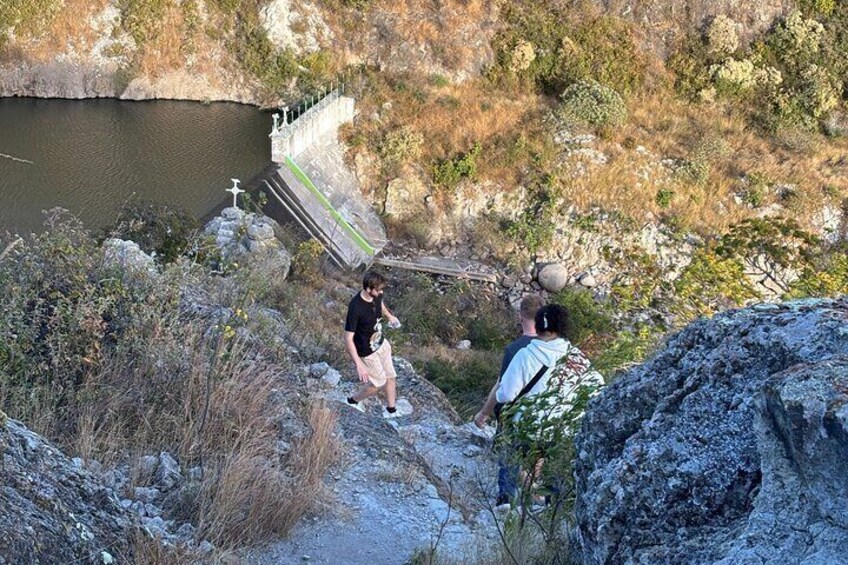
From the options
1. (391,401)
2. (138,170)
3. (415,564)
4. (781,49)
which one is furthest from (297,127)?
(415,564)

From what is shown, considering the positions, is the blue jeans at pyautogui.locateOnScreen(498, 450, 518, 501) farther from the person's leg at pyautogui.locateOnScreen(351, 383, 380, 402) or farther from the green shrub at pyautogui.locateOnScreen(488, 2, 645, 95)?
the green shrub at pyautogui.locateOnScreen(488, 2, 645, 95)

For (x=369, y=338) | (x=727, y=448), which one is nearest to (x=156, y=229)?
(x=369, y=338)

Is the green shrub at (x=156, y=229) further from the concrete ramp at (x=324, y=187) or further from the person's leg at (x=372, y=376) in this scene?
the concrete ramp at (x=324, y=187)

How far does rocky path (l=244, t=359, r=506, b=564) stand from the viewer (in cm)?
361

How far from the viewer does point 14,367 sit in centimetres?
392

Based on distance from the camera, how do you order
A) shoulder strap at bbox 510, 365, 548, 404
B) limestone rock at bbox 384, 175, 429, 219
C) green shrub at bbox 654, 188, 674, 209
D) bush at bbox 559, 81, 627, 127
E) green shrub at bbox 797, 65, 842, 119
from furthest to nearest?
green shrub at bbox 797, 65, 842, 119, bush at bbox 559, 81, 627, 127, limestone rock at bbox 384, 175, 429, 219, green shrub at bbox 654, 188, 674, 209, shoulder strap at bbox 510, 365, 548, 404

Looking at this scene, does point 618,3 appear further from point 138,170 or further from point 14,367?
point 14,367

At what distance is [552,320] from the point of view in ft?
14.4

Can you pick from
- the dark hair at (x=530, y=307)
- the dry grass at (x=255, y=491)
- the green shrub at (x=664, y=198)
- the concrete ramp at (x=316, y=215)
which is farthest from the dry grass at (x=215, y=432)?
the green shrub at (x=664, y=198)

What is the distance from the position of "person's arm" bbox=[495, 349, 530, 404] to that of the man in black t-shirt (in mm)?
1654

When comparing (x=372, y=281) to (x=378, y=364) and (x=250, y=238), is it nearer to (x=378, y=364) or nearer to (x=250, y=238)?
(x=378, y=364)

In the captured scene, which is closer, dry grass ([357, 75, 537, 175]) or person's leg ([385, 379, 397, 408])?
person's leg ([385, 379, 397, 408])

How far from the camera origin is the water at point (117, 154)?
16.1m

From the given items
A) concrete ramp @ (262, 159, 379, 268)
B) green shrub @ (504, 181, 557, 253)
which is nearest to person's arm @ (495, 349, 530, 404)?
concrete ramp @ (262, 159, 379, 268)
